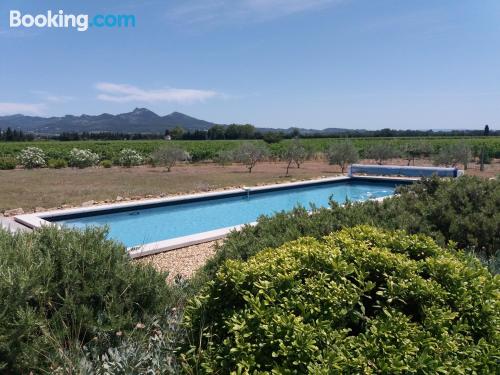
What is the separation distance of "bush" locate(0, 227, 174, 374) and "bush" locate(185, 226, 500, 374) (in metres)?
0.70

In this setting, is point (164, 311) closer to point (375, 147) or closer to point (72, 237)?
point (72, 237)

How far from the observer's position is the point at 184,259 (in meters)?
6.41

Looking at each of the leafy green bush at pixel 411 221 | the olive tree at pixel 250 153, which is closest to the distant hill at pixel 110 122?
the olive tree at pixel 250 153

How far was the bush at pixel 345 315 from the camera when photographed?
1.74 meters

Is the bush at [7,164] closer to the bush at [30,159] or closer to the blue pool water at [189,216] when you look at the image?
the bush at [30,159]

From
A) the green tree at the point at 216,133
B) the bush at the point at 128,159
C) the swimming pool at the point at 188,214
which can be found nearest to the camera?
the swimming pool at the point at 188,214

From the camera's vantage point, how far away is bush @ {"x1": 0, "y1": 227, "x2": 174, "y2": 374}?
7.25 ft

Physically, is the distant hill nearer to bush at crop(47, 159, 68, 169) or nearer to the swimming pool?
bush at crop(47, 159, 68, 169)

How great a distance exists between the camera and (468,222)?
496 cm

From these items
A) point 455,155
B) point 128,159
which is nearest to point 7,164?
point 128,159

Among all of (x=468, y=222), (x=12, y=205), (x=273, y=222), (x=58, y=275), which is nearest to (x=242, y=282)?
(x=58, y=275)

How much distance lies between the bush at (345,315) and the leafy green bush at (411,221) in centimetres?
178

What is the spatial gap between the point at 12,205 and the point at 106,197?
273 centimetres

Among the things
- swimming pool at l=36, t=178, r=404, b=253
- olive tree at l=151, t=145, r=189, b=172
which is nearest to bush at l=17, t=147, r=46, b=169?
olive tree at l=151, t=145, r=189, b=172
